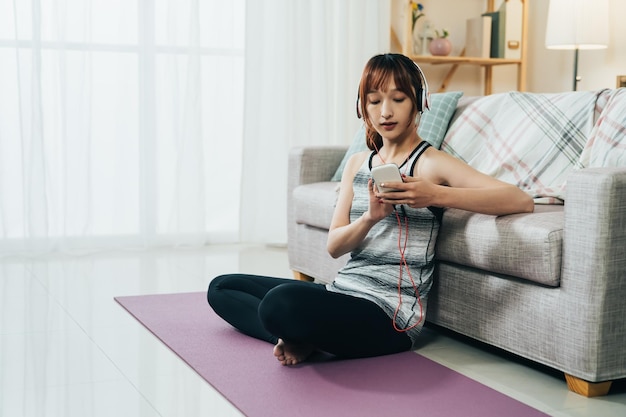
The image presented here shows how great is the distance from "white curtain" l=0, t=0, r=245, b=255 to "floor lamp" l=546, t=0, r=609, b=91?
63.3 inches

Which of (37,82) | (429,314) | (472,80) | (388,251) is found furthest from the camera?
(472,80)

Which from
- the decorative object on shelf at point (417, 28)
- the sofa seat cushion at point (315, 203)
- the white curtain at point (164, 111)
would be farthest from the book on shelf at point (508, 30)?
the sofa seat cushion at point (315, 203)

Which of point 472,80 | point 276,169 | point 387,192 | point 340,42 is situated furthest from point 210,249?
point 387,192

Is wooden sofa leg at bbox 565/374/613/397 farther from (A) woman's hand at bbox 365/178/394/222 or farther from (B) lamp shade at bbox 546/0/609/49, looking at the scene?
(B) lamp shade at bbox 546/0/609/49

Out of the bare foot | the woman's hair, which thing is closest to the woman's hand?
the woman's hair

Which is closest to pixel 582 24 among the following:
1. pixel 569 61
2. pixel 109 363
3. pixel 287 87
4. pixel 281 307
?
pixel 569 61

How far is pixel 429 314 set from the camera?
2451 mm

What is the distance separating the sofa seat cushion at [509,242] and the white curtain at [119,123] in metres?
2.21

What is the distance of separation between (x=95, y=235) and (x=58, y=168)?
37cm

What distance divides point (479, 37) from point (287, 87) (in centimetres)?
120

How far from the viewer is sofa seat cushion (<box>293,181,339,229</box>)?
296 cm

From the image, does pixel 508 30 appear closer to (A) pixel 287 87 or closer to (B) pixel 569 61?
(B) pixel 569 61

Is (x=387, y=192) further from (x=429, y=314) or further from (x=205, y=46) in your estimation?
(x=205, y=46)

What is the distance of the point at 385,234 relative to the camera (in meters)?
2.22
